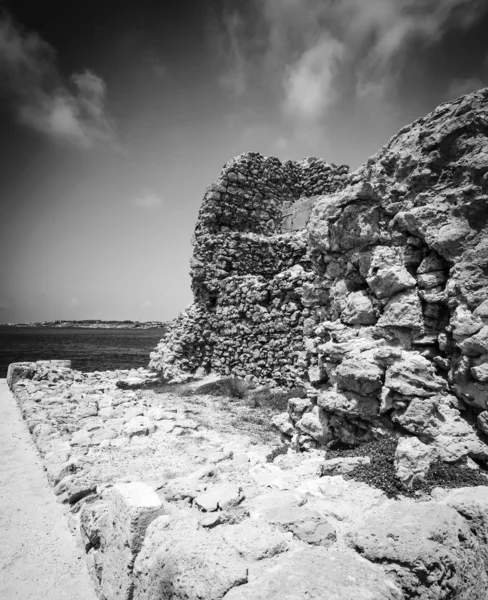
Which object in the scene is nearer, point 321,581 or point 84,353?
point 321,581

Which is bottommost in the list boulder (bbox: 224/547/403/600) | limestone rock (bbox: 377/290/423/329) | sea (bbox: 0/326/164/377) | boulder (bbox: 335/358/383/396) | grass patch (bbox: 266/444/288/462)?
sea (bbox: 0/326/164/377)

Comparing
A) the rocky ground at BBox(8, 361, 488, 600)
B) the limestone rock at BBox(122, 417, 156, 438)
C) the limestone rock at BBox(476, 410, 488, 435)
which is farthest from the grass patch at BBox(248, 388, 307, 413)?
the limestone rock at BBox(476, 410, 488, 435)

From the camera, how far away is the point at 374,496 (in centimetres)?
381

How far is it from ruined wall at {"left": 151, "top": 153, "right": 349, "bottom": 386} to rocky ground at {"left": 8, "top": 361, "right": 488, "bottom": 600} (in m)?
7.20

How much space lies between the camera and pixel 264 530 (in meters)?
2.99

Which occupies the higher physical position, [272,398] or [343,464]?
[343,464]

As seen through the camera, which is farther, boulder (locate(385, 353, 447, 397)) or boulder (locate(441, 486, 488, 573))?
boulder (locate(385, 353, 447, 397))

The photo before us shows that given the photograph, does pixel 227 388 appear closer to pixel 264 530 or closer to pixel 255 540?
pixel 264 530

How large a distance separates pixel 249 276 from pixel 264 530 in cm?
1220

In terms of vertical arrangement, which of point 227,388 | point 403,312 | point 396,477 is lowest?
point 227,388

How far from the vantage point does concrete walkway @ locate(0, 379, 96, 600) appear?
11.2ft

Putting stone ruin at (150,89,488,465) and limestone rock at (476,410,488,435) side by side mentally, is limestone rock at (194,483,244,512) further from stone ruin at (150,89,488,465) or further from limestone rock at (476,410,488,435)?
limestone rock at (476,410,488,435)

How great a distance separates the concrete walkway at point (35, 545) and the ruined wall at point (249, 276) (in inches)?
344

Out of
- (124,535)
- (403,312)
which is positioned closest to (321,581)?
(124,535)
